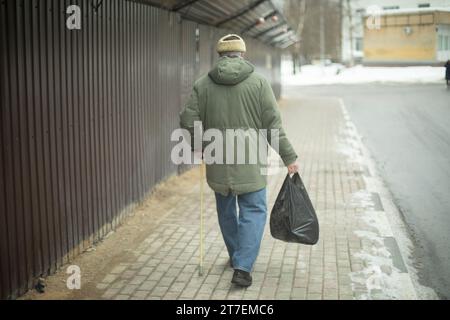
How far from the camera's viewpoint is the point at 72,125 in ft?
18.5

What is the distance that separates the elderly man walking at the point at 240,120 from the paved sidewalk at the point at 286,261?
14.7 inches

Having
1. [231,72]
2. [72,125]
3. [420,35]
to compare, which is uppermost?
[420,35]

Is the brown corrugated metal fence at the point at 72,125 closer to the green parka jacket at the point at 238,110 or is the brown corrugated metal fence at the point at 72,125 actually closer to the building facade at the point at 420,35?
the green parka jacket at the point at 238,110

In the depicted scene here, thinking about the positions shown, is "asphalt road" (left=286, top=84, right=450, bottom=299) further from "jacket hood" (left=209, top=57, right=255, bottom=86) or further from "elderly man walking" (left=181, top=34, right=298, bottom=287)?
"jacket hood" (left=209, top=57, right=255, bottom=86)

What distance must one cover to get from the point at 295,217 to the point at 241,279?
0.70m

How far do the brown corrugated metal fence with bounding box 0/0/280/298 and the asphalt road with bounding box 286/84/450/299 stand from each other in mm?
3300

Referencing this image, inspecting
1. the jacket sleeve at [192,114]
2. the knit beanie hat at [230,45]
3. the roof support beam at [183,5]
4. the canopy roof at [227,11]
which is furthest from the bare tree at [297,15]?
the jacket sleeve at [192,114]

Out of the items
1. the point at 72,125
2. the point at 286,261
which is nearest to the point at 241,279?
the point at 286,261

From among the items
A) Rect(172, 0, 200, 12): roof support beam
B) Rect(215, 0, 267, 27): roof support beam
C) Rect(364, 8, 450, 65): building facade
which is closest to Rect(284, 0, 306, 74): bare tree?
Rect(215, 0, 267, 27): roof support beam

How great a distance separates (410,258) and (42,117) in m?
3.72

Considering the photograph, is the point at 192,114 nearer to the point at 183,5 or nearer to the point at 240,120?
the point at 240,120
